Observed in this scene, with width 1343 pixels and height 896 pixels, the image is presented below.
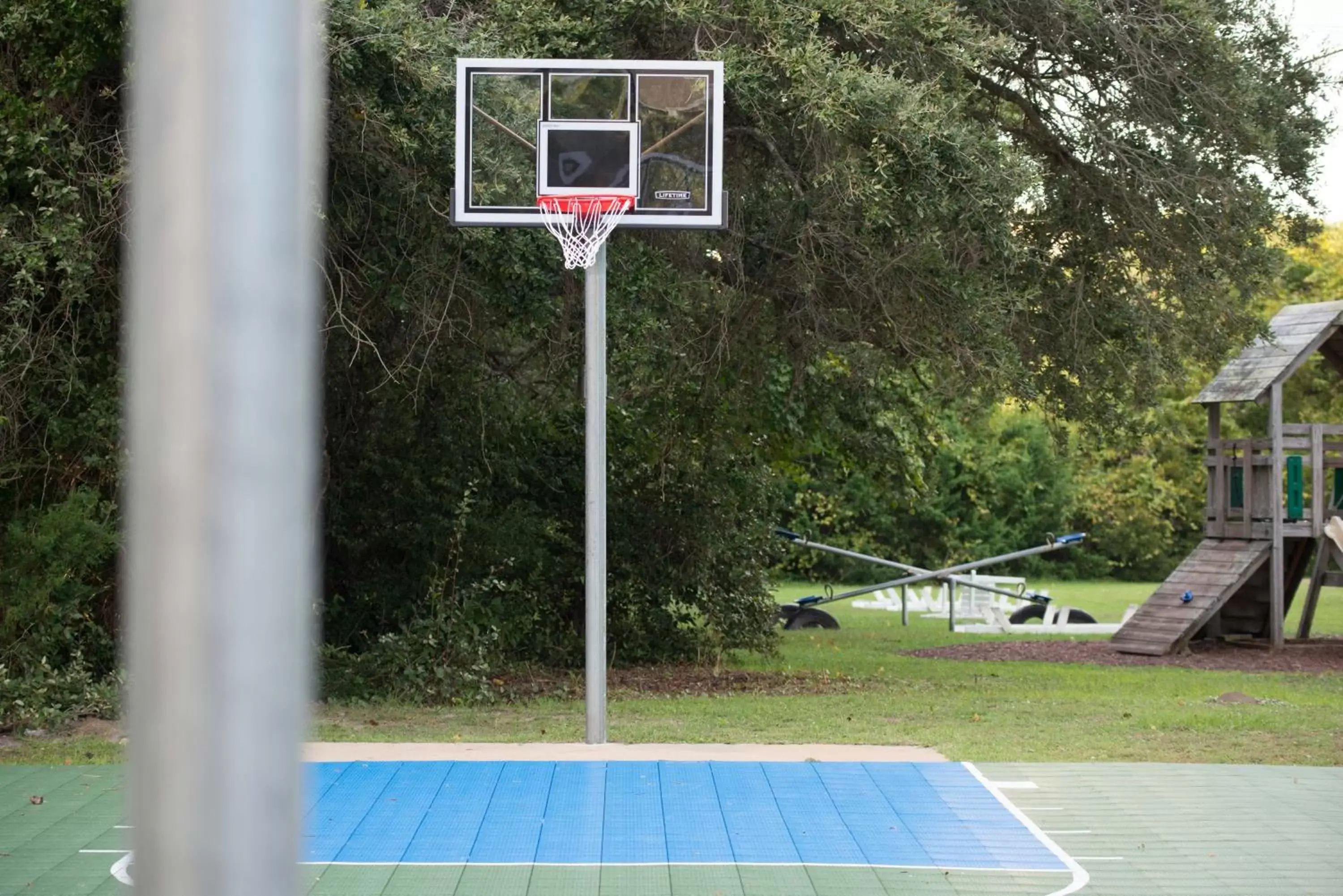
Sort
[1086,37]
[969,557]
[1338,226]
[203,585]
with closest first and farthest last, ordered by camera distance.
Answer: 1. [203,585]
2. [1086,37]
3. [969,557]
4. [1338,226]

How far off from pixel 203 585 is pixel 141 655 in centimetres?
6

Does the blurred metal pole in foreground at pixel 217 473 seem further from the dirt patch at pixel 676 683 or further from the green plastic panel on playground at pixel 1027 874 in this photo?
the dirt patch at pixel 676 683

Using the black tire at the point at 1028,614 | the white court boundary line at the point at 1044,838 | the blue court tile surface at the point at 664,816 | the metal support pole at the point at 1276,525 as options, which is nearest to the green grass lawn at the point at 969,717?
the white court boundary line at the point at 1044,838

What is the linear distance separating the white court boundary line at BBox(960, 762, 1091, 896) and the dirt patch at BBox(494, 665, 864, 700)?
4863mm

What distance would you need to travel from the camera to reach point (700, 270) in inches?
492

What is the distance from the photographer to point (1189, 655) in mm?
16781

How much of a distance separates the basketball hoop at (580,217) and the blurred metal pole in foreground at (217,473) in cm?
798

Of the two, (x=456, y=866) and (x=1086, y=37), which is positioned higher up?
(x=1086, y=37)

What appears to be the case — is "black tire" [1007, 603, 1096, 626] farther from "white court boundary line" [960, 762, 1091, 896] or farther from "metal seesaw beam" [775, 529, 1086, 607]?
"white court boundary line" [960, 762, 1091, 896]

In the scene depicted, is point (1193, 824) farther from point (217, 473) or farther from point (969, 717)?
point (217, 473)

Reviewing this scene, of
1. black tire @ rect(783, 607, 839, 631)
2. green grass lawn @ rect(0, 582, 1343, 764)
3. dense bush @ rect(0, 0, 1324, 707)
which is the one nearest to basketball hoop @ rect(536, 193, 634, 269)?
dense bush @ rect(0, 0, 1324, 707)

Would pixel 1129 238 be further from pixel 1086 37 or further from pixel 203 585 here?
pixel 203 585

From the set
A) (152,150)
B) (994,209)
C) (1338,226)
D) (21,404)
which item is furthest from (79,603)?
(1338,226)

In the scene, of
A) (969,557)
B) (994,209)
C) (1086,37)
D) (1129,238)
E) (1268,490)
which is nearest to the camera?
(994,209)
